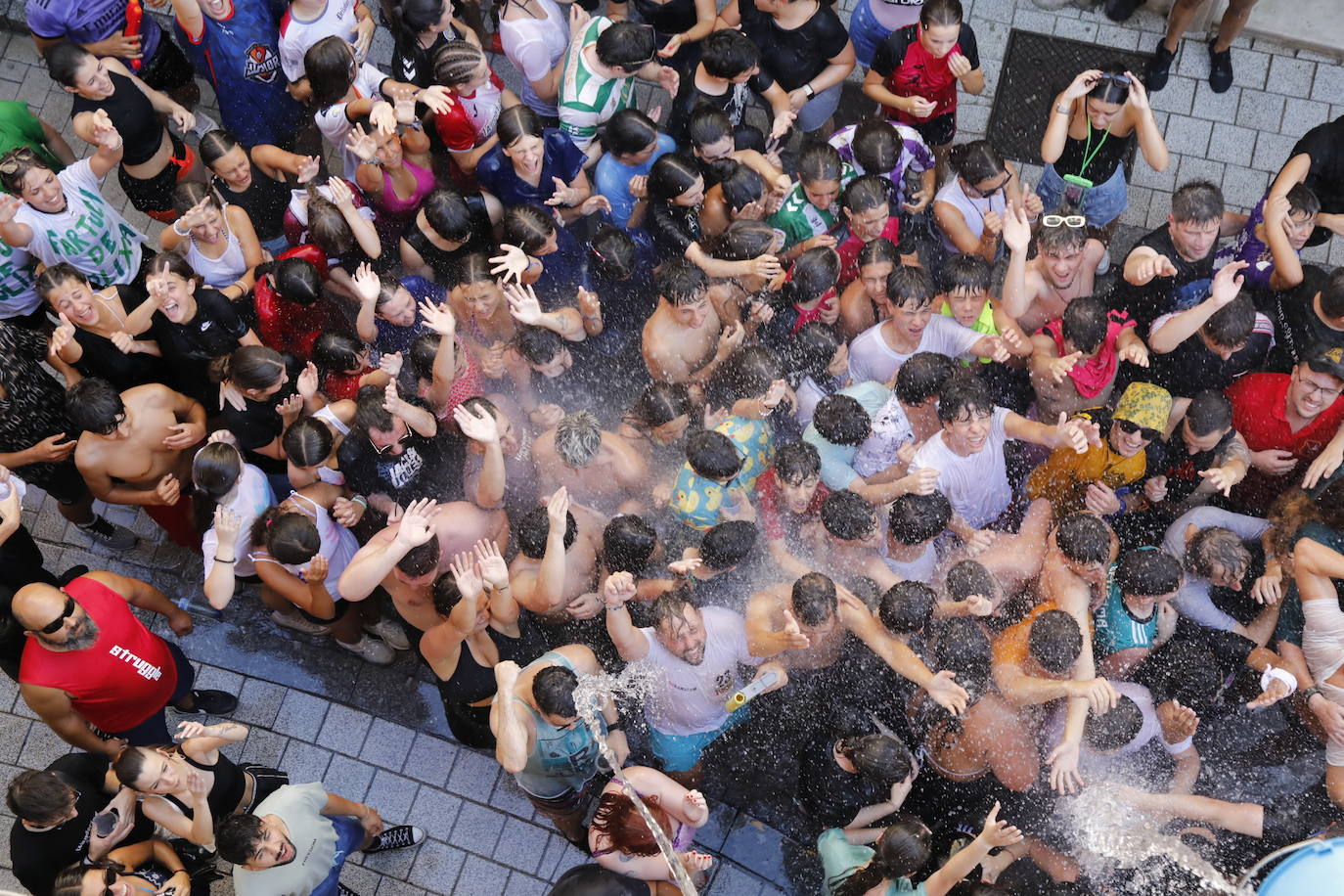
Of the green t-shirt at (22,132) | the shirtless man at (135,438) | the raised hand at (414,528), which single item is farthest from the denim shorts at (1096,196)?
the green t-shirt at (22,132)

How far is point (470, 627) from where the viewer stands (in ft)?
15.5

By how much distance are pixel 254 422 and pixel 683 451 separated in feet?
Result: 6.68

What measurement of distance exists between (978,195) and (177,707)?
4.72 metres

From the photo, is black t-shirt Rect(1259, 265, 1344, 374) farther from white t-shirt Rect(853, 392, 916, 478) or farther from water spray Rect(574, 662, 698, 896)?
water spray Rect(574, 662, 698, 896)

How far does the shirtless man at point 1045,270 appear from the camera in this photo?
530 centimetres

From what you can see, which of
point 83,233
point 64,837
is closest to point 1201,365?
point 64,837

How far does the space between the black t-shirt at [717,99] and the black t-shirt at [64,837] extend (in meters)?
4.31

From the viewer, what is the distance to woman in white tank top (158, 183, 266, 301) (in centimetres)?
558

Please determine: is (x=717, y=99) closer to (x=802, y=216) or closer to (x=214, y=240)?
(x=802, y=216)

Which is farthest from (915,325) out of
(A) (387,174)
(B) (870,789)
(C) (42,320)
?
(C) (42,320)

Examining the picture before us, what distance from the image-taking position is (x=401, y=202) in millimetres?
6156

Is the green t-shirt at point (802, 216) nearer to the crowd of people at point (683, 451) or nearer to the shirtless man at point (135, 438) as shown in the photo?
the crowd of people at point (683, 451)

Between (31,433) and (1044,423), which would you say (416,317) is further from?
(1044,423)

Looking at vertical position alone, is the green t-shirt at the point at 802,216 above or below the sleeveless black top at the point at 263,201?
above
